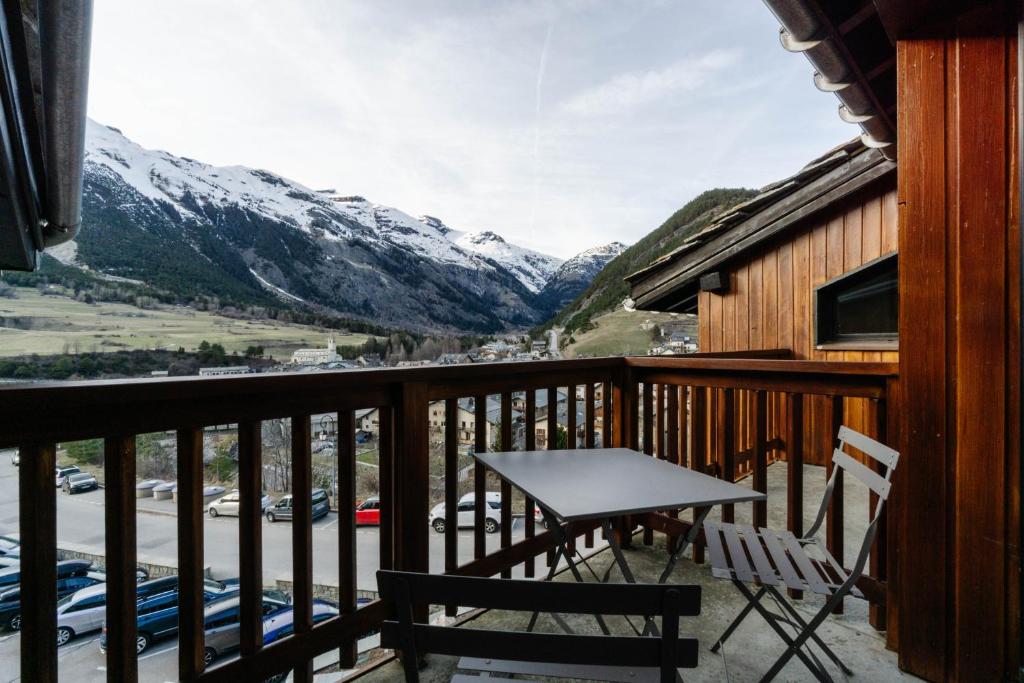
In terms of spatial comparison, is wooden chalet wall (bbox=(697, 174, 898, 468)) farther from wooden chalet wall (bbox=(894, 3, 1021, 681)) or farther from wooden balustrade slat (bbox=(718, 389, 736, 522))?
wooden chalet wall (bbox=(894, 3, 1021, 681))

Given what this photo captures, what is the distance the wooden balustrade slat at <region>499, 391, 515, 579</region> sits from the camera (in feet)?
8.03

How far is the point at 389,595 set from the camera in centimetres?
86

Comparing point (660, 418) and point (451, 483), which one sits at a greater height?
point (660, 418)

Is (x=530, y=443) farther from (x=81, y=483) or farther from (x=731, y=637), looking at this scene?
(x=81, y=483)

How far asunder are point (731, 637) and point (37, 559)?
2.50m

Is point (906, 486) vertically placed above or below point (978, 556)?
above

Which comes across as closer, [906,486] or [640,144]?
[906,486]

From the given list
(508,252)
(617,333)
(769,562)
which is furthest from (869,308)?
(508,252)

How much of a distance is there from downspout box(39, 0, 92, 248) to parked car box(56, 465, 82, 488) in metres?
1.19

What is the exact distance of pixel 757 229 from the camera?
505 cm

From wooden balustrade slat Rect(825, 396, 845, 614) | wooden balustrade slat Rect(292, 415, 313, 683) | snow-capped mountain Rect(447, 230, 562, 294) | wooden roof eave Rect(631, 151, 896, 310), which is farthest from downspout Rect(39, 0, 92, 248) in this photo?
snow-capped mountain Rect(447, 230, 562, 294)

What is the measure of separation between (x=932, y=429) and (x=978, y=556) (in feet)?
1.48

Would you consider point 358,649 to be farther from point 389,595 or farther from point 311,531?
point 389,595

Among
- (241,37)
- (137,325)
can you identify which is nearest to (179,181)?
(241,37)
